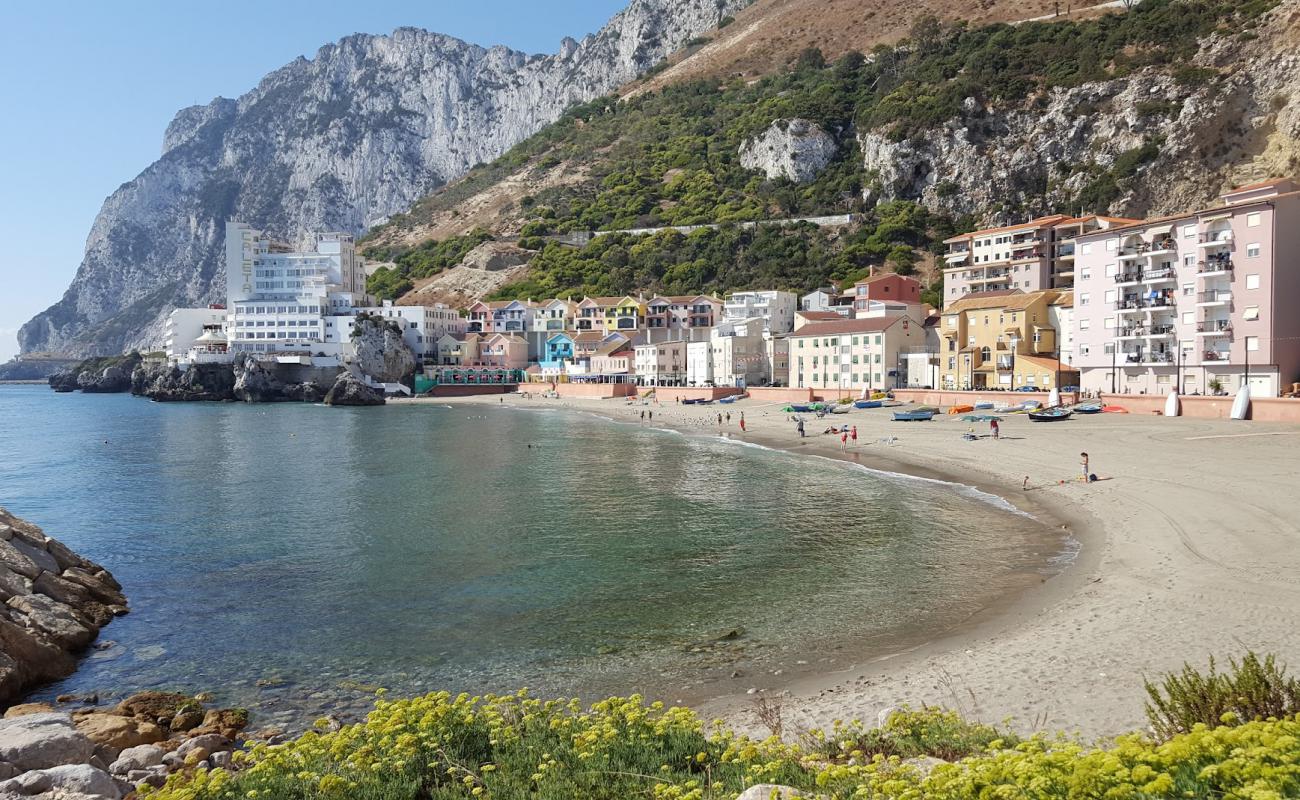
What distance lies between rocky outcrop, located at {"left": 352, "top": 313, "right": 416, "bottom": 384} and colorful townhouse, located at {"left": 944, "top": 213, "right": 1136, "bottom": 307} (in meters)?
76.9

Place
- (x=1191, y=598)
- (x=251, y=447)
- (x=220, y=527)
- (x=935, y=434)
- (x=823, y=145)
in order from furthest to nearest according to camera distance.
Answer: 1. (x=823, y=145)
2. (x=251, y=447)
3. (x=935, y=434)
4. (x=220, y=527)
5. (x=1191, y=598)

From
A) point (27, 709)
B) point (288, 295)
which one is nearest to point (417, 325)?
point (288, 295)

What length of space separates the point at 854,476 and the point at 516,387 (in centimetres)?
8447

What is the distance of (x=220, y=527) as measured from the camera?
94.4ft

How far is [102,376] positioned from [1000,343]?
155m

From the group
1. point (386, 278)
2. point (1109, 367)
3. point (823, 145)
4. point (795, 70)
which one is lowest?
point (1109, 367)

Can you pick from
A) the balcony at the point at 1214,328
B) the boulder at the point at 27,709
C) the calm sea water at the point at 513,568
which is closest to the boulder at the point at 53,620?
the calm sea water at the point at 513,568

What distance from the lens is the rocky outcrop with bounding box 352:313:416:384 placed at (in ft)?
372

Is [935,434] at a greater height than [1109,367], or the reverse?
[1109,367]

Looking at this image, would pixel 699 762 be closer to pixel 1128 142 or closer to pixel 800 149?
pixel 1128 142

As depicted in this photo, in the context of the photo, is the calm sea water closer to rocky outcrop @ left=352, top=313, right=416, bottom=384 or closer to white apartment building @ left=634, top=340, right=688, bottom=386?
white apartment building @ left=634, top=340, right=688, bottom=386

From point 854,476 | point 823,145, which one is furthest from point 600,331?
point 854,476

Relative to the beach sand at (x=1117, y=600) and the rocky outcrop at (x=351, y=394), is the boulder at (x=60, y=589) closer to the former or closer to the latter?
the beach sand at (x=1117, y=600)

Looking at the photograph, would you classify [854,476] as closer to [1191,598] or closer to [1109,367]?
[1191,598]
